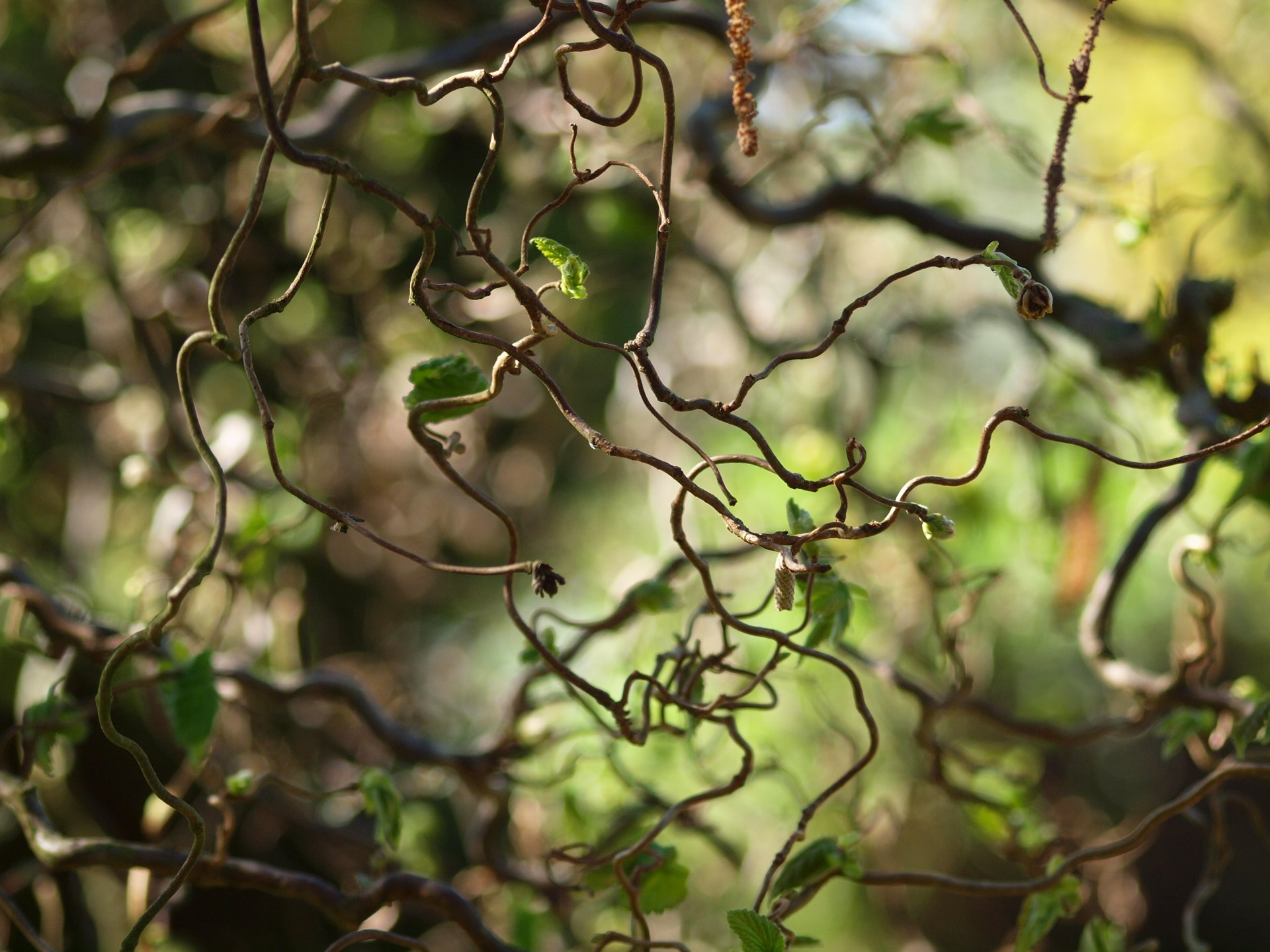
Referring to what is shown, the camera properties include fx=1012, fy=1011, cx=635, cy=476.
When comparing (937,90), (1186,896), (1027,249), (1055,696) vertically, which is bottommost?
(1186,896)

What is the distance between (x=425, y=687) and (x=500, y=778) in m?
0.82

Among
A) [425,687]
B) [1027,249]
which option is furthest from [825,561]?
[425,687]

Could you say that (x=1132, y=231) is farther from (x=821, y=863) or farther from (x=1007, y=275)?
(x=821, y=863)

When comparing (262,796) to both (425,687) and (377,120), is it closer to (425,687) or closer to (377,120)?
(425,687)

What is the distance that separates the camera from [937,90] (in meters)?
1.35

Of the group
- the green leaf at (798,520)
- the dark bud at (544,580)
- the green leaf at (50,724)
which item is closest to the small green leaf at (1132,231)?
the green leaf at (798,520)

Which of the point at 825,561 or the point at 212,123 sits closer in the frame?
the point at 825,561

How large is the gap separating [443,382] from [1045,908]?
0.51m

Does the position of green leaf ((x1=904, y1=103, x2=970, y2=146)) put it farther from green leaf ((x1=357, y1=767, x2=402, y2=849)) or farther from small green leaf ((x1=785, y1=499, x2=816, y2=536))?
green leaf ((x1=357, y1=767, x2=402, y2=849))

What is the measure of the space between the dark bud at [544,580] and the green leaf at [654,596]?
23 centimetres

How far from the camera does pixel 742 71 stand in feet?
1.65

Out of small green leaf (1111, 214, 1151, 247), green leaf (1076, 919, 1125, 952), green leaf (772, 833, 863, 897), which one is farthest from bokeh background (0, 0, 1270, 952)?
green leaf (772, 833, 863, 897)

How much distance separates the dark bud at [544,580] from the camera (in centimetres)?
48

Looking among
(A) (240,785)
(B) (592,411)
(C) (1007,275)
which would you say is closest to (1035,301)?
(C) (1007,275)
